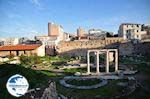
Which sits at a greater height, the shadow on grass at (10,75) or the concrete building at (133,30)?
the concrete building at (133,30)

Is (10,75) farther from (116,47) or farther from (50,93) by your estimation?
(116,47)

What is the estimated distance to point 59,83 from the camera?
3572 millimetres

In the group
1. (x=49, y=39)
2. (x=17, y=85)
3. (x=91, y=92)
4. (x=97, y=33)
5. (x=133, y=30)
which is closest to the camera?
(x=17, y=85)

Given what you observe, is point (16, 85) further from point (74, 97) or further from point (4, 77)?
point (74, 97)

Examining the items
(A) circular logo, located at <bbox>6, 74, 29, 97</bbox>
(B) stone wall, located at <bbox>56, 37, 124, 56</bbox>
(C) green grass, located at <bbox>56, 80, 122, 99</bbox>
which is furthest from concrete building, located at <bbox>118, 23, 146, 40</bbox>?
(B) stone wall, located at <bbox>56, 37, 124, 56</bbox>

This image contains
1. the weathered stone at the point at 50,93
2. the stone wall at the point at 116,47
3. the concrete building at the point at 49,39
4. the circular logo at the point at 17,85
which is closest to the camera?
the circular logo at the point at 17,85

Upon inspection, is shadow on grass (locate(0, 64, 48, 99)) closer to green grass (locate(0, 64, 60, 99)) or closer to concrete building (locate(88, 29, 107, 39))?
green grass (locate(0, 64, 60, 99))

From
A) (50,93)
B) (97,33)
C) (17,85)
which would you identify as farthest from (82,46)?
(17,85)

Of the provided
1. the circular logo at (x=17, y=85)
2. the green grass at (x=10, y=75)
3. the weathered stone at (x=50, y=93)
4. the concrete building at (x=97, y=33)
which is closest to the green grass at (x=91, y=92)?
the weathered stone at (x=50, y=93)

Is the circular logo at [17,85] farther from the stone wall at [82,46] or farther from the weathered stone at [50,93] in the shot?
the stone wall at [82,46]

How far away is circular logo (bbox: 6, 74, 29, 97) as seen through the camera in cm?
283

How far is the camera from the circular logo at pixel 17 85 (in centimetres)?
283

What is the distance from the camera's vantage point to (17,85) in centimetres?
284

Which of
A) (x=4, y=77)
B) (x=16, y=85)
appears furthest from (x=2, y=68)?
(x=16, y=85)
